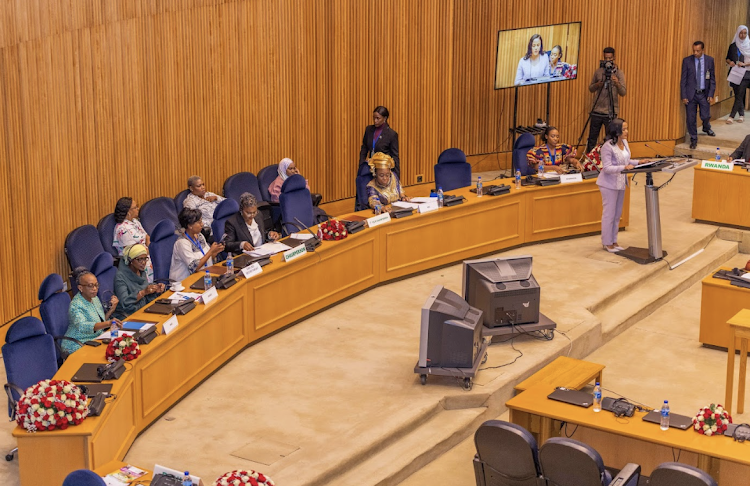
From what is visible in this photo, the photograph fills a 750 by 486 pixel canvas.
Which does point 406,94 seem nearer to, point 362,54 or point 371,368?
point 362,54

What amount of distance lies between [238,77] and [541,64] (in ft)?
15.5

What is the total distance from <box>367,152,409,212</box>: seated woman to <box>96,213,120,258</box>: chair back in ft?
8.35

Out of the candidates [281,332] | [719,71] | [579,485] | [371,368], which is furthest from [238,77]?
[719,71]

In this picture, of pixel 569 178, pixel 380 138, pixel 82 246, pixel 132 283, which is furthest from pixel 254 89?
pixel 132 283

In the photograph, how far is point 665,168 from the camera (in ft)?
33.5

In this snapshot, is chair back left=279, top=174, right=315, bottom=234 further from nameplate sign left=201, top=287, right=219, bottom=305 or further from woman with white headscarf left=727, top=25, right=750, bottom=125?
woman with white headscarf left=727, top=25, right=750, bottom=125

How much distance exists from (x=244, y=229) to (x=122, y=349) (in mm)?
2736

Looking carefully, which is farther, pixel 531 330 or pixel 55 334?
pixel 531 330

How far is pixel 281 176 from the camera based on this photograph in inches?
443

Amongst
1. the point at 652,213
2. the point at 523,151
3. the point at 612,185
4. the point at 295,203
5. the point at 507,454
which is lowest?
the point at 507,454

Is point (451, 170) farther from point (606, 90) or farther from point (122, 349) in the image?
point (122, 349)

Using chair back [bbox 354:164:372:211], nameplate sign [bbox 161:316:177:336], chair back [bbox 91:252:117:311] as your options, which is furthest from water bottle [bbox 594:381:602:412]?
chair back [bbox 354:164:372:211]

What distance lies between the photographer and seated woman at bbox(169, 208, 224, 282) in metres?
8.91

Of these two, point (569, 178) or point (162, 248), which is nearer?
point (162, 248)
